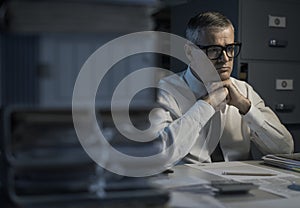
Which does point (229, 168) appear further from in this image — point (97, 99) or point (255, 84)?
point (255, 84)

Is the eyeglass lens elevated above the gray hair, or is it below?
below

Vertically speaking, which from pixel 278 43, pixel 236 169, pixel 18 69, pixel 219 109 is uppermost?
pixel 278 43

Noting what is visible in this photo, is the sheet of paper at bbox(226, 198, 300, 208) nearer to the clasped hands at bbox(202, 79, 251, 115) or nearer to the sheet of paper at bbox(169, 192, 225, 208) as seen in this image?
the sheet of paper at bbox(169, 192, 225, 208)

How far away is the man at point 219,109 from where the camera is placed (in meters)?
1.32

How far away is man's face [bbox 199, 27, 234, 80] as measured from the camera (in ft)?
4.38

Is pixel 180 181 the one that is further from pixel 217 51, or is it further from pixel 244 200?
pixel 217 51

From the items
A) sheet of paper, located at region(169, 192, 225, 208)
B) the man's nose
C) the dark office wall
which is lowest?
sheet of paper, located at region(169, 192, 225, 208)

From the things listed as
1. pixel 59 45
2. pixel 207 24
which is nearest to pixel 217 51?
pixel 207 24

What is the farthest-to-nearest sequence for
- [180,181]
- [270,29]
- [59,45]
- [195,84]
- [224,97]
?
[270,29]
[195,84]
[224,97]
[180,181]
[59,45]

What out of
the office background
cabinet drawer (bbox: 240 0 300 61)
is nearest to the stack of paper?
the office background

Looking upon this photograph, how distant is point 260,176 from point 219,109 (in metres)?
0.41

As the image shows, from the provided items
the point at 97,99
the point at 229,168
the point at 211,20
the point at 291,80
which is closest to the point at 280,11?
the point at 291,80

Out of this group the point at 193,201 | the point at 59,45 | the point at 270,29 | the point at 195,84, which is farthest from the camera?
the point at 270,29

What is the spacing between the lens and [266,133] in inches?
55.7
